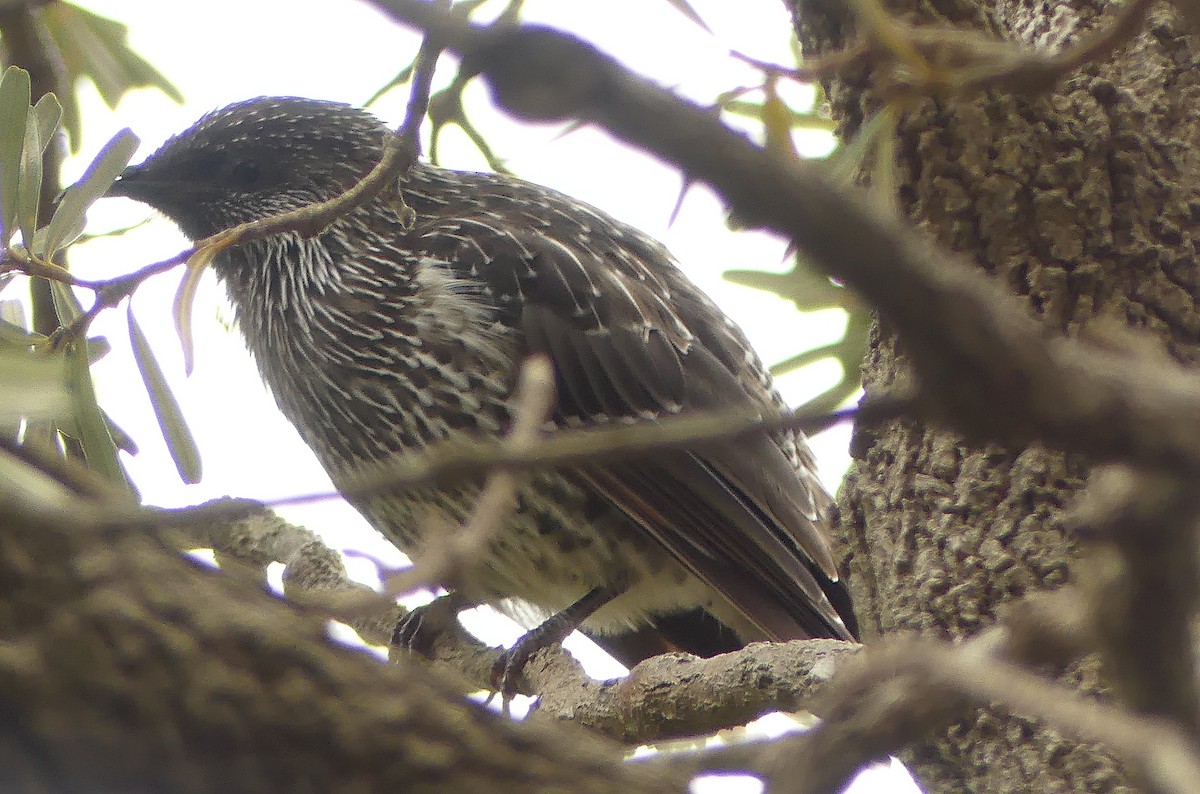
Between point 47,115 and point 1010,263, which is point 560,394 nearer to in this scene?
point 1010,263

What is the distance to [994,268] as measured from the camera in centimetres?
214

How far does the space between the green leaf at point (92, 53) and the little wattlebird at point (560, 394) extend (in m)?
0.51

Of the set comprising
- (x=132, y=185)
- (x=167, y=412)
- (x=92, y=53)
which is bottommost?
(x=167, y=412)

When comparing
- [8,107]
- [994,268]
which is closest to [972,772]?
[994,268]

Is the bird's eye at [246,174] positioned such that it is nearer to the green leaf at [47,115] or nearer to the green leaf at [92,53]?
the green leaf at [92,53]

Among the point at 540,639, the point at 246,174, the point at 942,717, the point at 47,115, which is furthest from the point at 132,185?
the point at 942,717

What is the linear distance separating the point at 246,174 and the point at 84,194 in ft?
4.31

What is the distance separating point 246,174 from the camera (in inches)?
130

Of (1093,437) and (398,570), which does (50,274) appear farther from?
(1093,437)

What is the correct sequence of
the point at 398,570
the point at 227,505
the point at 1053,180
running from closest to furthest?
the point at 227,505, the point at 398,570, the point at 1053,180

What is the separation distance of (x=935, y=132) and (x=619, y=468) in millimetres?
883

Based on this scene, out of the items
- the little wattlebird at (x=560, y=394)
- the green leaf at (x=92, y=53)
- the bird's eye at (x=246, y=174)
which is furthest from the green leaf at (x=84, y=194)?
the bird's eye at (x=246, y=174)

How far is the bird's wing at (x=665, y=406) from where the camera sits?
105 inches

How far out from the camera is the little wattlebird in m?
2.66
